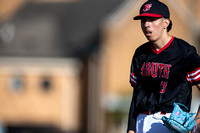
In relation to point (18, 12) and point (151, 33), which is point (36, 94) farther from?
point (151, 33)

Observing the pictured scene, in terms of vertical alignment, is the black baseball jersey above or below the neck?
below

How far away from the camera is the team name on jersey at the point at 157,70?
16.2 feet

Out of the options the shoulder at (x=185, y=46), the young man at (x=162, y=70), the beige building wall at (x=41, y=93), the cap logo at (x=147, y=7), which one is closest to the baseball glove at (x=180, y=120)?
the young man at (x=162, y=70)

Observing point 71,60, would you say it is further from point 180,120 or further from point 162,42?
point 180,120

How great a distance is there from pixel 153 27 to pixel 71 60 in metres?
26.5

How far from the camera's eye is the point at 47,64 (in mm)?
31141

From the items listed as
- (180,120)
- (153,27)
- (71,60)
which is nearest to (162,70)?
(153,27)

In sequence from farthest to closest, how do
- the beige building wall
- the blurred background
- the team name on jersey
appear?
the beige building wall < the blurred background < the team name on jersey

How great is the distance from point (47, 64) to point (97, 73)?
15.2 ft

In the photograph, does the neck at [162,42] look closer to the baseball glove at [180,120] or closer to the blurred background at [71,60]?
the baseball glove at [180,120]

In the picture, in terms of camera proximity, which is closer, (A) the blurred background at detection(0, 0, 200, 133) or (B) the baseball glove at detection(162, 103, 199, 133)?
(B) the baseball glove at detection(162, 103, 199, 133)

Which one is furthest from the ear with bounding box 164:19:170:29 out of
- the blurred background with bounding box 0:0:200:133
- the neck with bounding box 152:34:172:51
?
the blurred background with bounding box 0:0:200:133

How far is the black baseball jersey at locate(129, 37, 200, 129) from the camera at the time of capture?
4.88m

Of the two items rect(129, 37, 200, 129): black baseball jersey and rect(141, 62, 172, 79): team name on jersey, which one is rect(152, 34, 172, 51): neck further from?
rect(141, 62, 172, 79): team name on jersey
